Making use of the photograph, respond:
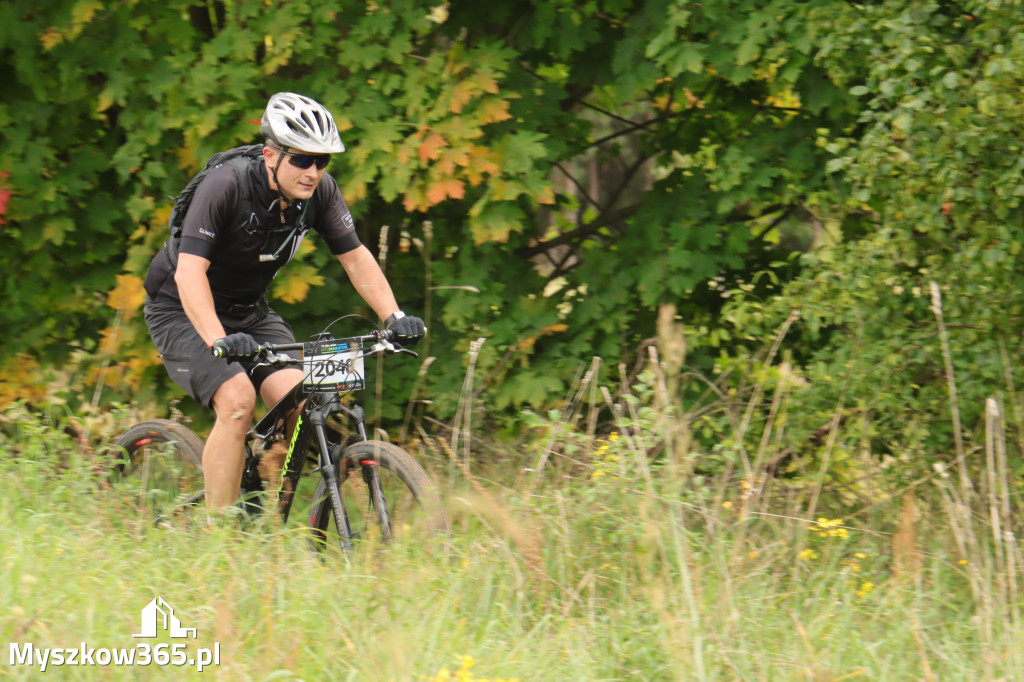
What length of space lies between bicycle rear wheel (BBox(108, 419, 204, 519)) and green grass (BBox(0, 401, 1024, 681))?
0.61ft

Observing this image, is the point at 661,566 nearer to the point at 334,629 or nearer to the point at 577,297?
the point at 334,629

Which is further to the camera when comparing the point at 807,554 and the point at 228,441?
the point at 228,441

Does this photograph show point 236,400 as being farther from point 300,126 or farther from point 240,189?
point 300,126

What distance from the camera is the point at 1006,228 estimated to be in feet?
14.8

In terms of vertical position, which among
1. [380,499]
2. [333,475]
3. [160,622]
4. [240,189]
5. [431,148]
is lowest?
[160,622]

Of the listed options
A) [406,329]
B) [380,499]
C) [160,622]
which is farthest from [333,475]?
[160,622]

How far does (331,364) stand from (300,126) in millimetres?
1014

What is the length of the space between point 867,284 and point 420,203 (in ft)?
7.91

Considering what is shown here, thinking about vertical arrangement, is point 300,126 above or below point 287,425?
above

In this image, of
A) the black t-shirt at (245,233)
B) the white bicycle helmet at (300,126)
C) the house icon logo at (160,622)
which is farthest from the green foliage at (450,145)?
the house icon logo at (160,622)

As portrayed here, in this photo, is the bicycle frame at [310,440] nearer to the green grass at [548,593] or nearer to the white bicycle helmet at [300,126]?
the green grass at [548,593]

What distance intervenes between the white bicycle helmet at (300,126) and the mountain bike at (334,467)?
827 mm

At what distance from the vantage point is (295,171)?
175 inches

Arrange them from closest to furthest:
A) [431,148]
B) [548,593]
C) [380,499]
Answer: [548,593]
[380,499]
[431,148]
